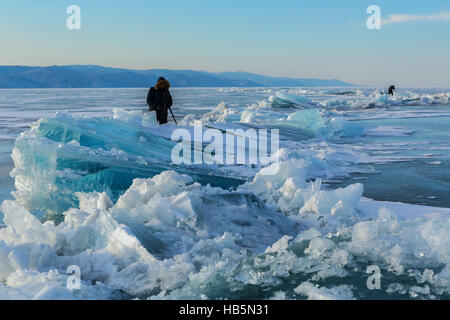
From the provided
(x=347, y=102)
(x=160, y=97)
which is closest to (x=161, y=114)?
(x=160, y=97)

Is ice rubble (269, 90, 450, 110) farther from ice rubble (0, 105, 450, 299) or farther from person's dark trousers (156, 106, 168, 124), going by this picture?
ice rubble (0, 105, 450, 299)

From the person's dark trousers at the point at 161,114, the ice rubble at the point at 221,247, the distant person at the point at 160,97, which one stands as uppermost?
the distant person at the point at 160,97

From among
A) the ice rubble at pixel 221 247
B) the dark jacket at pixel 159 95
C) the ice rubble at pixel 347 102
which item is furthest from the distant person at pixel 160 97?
the ice rubble at pixel 347 102

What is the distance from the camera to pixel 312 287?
236cm

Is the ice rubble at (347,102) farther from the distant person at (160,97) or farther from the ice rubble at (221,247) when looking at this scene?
the ice rubble at (221,247)

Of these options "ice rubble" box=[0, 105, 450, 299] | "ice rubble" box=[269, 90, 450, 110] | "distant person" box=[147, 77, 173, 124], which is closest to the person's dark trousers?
"distant person" box=[147, 77, 173, 124]

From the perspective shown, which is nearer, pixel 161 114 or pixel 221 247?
pixel 221 247

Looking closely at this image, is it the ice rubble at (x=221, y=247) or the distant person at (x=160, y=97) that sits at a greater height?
the distant person at (x=160, y=97)

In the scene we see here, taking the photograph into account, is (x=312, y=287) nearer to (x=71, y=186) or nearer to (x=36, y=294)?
(x=36, y=294)

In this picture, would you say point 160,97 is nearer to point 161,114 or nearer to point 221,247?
point 161,114

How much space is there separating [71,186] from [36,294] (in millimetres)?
2595
